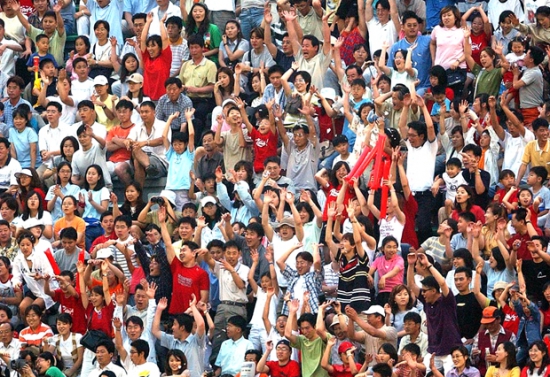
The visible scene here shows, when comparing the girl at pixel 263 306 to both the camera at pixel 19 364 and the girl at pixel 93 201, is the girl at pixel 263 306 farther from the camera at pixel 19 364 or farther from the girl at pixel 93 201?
the girl at pixel 93 201

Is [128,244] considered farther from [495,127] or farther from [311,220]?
[495,127]

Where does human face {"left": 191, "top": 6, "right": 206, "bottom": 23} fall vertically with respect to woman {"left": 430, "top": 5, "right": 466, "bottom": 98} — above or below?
above

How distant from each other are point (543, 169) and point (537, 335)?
2561mm

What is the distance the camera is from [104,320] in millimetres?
19656

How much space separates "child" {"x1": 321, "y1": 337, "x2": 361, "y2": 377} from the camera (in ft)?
59.2

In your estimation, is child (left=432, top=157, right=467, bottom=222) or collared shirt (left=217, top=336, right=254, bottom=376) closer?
collared shirt (left=217, top=336, right=254, bottom=376)

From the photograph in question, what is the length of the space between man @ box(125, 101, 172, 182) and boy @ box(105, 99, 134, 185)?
0.12 metres

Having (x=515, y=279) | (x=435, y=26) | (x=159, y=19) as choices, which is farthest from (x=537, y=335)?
(x=159, y=19)

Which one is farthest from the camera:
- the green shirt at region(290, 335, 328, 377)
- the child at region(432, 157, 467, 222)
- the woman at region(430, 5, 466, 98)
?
the woman at region(430, 5, 466, 98)

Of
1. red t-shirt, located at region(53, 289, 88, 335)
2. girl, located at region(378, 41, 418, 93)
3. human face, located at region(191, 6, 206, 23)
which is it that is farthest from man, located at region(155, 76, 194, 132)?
red t-shirt, located at region(53, 289, 88, 335)

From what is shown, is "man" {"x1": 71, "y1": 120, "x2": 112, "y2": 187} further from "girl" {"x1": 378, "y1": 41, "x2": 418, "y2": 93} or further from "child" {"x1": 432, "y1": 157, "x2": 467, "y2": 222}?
"child" {"x1": 432, "y1": 157, "x2": 467, "y2": 222}

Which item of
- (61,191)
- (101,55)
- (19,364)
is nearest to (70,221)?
(61,191)

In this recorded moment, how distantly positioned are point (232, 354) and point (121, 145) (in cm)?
388

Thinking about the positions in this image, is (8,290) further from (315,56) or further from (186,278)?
(315,56)
